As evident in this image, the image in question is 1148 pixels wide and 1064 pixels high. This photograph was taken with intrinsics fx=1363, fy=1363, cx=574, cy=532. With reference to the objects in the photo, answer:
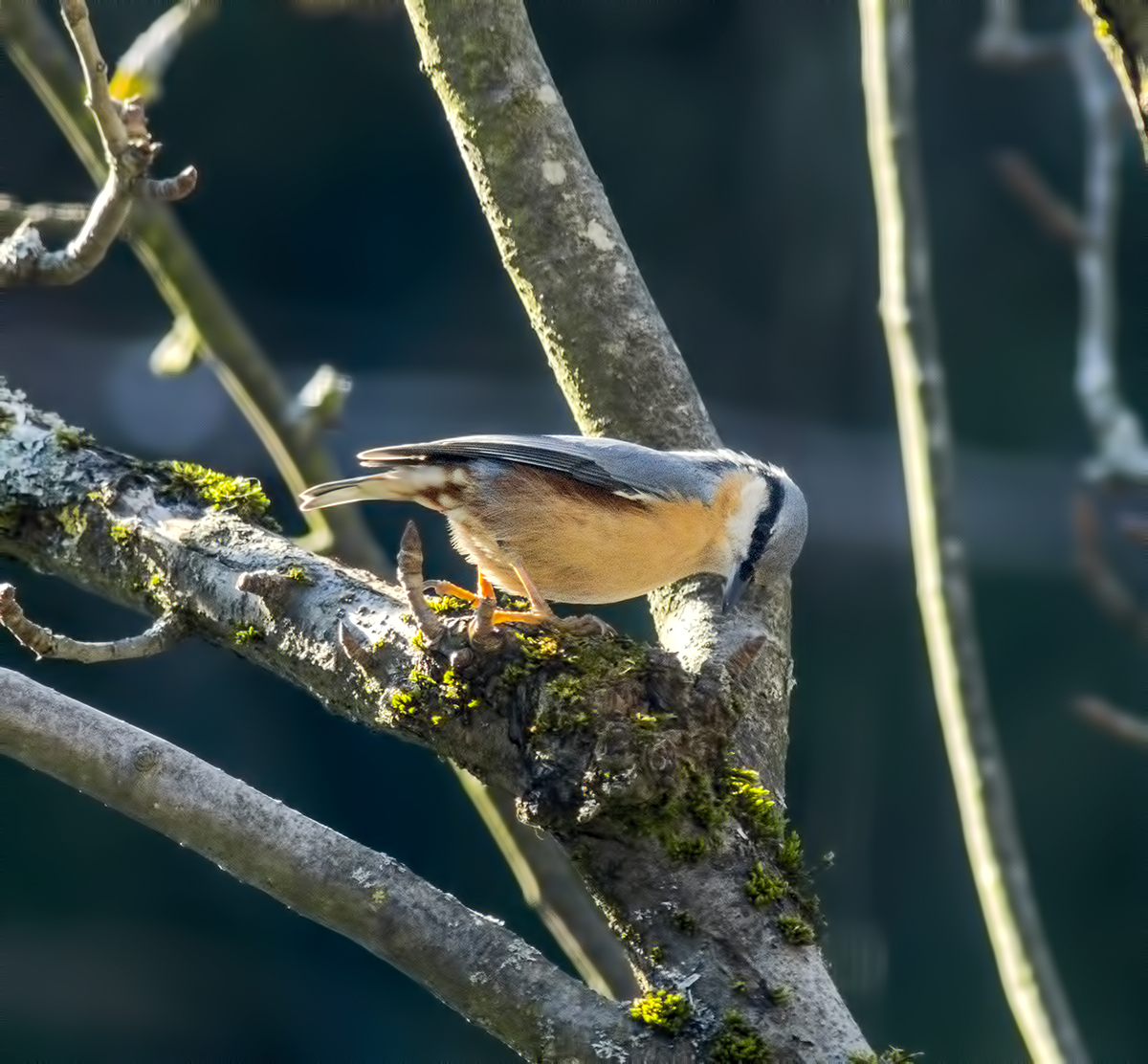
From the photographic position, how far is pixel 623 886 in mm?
1931

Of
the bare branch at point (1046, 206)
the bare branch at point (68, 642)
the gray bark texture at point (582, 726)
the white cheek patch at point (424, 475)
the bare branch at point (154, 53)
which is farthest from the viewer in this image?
the bare branch at point (1046, 206)

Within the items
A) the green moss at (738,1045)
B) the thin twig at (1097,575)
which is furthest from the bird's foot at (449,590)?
the thin twig at (1097,575)

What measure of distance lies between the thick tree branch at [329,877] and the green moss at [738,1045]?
68 millimetres

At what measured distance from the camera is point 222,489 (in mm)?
2570

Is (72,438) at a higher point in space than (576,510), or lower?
higher

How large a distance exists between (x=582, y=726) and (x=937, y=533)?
139 centimetres

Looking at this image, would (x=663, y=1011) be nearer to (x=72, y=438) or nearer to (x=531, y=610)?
(x=531, y=610)

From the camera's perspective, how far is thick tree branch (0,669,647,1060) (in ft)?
5.69

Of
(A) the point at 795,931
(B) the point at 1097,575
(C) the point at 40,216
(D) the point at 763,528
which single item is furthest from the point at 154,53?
(B) the point at 1097,575

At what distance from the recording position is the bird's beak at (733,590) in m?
2.72

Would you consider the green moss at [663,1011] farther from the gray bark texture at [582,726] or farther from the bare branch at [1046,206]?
the bare branch at [1046,206]

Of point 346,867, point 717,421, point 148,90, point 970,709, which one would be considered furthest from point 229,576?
point 717,421

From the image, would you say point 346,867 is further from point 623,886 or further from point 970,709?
point 970,709

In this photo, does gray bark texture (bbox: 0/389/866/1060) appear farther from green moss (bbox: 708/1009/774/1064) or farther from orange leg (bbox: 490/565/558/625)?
orange leg (bbox: 490/565/558/625)
